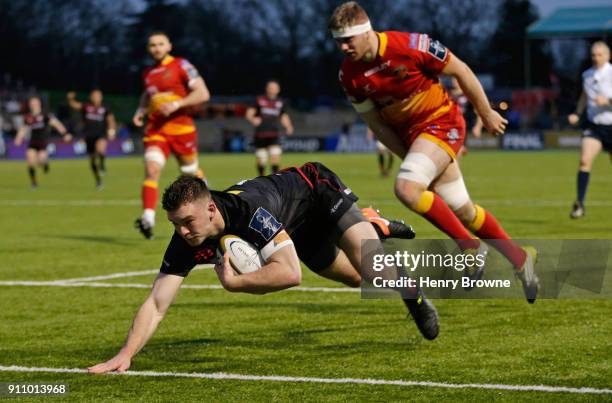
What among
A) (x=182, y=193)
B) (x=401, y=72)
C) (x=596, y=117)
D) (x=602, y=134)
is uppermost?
(x=182, y=193)

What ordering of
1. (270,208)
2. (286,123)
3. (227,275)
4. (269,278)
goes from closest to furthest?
1. (227,275)
2. (269,278)
3. (270,208)
4. (286,123)

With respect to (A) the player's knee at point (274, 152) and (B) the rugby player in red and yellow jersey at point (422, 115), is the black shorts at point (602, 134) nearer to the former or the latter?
(B) the rugby player in red and yellow jersey at point (422, 115)

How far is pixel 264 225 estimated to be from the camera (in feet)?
20.5

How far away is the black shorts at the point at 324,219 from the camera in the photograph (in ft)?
23.7

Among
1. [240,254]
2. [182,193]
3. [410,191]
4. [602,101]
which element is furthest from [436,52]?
[602,101]

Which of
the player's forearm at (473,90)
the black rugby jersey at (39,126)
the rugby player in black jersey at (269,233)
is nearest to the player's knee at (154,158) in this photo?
the player's forearm at (473,90)

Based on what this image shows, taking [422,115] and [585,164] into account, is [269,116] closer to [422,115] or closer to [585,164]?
[585,164]

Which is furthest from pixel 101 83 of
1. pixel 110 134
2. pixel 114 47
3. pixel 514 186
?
pixel 514 186

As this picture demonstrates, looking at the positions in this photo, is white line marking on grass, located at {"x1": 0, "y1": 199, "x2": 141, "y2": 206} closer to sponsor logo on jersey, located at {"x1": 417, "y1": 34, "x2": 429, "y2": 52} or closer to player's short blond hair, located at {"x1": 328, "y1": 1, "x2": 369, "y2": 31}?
sponsor logo on jersey, located at {"x1": 417, "y1": 34, "x2": 429, "y2": 52}

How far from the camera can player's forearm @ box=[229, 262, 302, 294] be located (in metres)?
6.09

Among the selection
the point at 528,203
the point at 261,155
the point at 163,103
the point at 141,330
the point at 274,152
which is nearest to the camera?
the point at 141,330

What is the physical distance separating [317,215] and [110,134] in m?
21.4

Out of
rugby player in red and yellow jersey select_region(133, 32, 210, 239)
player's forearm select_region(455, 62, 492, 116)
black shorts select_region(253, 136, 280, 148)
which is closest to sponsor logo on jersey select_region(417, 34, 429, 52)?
player's forearm select_region(455, 62, 492, 116)

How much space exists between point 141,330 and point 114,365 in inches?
9.7
